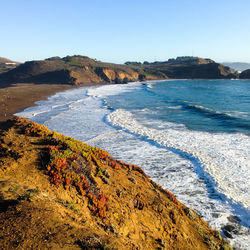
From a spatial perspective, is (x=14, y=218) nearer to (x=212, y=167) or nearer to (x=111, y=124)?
(x=212, y=167)

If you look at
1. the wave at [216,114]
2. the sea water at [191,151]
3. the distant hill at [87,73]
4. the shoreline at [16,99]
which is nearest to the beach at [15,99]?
the shoreline at [16,99]

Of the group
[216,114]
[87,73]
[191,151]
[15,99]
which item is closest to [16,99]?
[15,99]

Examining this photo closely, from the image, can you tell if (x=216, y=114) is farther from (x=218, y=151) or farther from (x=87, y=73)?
(x=87, y=73)

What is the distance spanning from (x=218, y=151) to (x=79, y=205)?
13244 millimetres

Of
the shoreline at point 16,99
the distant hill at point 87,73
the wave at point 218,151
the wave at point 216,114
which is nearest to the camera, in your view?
the wave at point 218,151

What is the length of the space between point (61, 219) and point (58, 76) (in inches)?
3865

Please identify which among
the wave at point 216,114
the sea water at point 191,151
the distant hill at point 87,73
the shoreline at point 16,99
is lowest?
the sea water at point 191,151

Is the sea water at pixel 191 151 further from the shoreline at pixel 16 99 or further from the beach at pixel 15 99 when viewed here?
the beach at pixel 15 99

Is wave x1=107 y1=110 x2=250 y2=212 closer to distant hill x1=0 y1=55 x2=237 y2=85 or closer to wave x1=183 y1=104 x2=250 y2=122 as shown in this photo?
wave x1=183 y1=104 x2=250 y2=122

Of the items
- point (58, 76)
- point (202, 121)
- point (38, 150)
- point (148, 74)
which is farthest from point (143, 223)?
point (148, 74)

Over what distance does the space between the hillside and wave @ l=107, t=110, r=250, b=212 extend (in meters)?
4.29

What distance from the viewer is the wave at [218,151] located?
11289 mm

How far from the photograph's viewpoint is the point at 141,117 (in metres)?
29.2

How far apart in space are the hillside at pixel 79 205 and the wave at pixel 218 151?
4.29m
